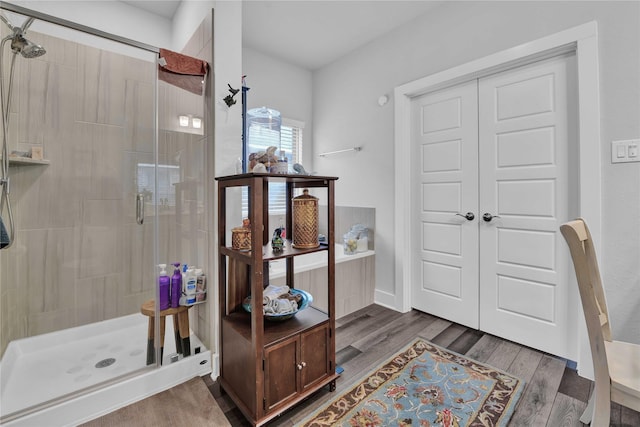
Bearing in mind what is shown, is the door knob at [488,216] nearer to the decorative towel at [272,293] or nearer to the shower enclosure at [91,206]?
the decorative towel at [272,293]

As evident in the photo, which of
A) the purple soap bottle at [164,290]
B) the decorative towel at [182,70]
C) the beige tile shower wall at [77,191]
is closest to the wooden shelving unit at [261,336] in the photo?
the purple soap bottle at [164,290]

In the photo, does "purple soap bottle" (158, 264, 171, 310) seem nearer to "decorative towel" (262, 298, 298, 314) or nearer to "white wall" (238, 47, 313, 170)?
"decorative towel" (262, 298, 298, 314)

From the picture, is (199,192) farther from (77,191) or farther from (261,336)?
(261,336)

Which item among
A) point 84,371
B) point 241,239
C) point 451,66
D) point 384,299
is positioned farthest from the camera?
point 384,299

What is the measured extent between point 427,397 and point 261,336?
1003 millimetres

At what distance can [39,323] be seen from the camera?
197cm

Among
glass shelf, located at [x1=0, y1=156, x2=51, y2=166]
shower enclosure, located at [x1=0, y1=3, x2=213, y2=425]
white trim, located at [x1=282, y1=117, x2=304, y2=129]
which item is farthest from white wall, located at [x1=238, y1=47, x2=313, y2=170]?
glass shelf, located at [x1=0, y1=156, x2=51, y2=166]

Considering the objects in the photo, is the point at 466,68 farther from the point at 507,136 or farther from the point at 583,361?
the point at 583,361

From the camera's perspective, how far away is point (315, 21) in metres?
2.64

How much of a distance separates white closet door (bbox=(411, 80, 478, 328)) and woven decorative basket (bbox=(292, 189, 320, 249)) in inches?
57.5

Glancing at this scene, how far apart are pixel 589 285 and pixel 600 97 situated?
4.29 feet

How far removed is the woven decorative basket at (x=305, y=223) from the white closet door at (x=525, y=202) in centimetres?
152

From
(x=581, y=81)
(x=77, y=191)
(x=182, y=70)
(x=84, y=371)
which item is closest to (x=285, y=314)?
(x=84, y=371)

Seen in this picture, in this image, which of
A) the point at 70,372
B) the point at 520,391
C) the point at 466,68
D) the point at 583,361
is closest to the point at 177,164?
the point at 70,372
